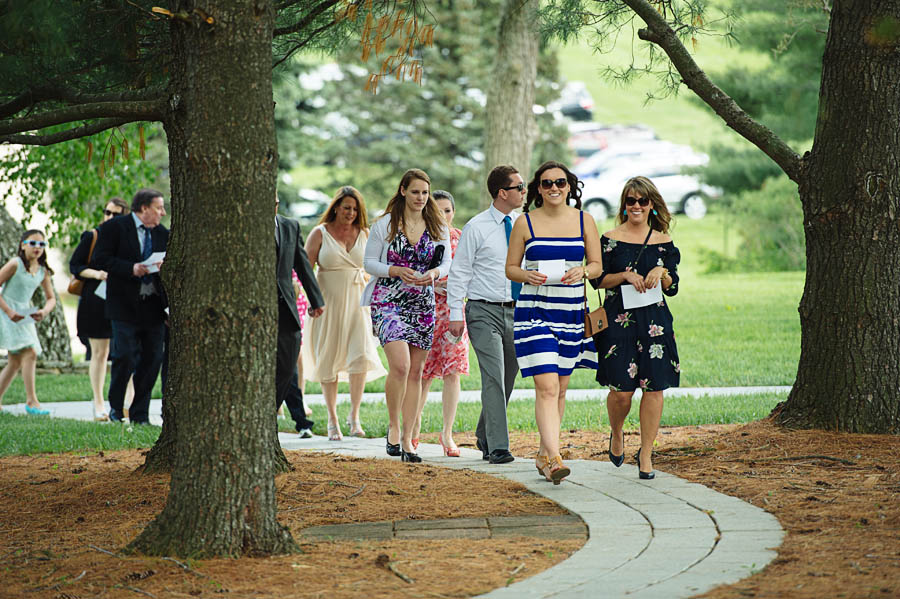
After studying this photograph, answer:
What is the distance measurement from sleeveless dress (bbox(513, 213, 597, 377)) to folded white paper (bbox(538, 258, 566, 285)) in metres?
0.04

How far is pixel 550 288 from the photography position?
22.1 ft

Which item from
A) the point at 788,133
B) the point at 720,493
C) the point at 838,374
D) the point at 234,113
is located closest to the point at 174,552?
the point at 234,113

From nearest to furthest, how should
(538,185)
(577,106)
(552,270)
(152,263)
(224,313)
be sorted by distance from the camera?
(224,313), (552,270), (538,185), (152,263), (577,106)

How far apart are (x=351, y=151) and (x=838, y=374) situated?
27.9m

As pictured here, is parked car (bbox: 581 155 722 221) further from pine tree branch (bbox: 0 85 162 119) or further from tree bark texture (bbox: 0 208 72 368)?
pine tree branch (bbox: 0 85 162 119)

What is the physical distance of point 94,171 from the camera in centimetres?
1639

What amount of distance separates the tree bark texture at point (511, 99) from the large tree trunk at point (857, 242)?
10145 millimetres

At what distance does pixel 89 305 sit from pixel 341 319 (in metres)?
3.32

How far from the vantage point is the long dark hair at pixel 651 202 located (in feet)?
22.5

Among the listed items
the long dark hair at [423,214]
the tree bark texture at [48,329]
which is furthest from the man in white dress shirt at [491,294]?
the tree bark texture at [48,329]

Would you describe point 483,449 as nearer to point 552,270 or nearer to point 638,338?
point 638,338

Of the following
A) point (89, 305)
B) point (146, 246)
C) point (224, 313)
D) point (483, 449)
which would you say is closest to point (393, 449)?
point (483, 449)

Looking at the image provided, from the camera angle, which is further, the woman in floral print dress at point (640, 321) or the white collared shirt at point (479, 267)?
the white collared shirt at point (479, 267)

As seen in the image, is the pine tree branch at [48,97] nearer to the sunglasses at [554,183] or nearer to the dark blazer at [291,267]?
the dark blazer at [291,267]
